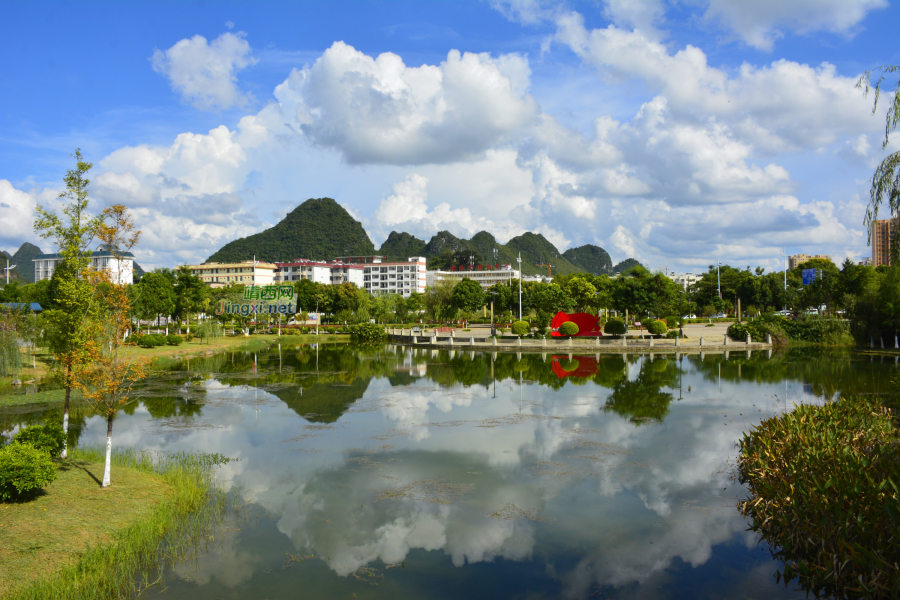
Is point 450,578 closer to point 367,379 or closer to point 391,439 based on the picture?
point 391,439

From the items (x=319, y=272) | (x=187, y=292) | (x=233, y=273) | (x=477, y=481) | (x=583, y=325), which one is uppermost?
(x=233, y=273)

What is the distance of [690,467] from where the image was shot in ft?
41.8

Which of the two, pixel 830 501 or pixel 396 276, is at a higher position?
pixel 396 276

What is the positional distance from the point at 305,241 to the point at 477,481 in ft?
595

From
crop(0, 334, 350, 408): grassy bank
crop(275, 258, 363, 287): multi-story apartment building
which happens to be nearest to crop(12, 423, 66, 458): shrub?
crop(0, 334, 350, 408): grassy bank

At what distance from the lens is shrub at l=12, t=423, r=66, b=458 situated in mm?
10289

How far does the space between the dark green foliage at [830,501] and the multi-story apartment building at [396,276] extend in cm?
11383

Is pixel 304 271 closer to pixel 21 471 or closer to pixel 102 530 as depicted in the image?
pixel 21 471

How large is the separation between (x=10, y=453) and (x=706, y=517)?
38.9 ft

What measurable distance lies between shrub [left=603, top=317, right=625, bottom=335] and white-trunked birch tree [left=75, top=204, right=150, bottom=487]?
4086 centimetres

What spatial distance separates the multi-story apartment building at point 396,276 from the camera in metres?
126

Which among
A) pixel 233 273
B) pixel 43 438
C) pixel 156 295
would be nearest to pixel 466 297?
pixel 156 295

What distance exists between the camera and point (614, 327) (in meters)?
47.5

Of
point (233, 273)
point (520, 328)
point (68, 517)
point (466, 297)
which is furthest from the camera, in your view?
point (233, 273)
